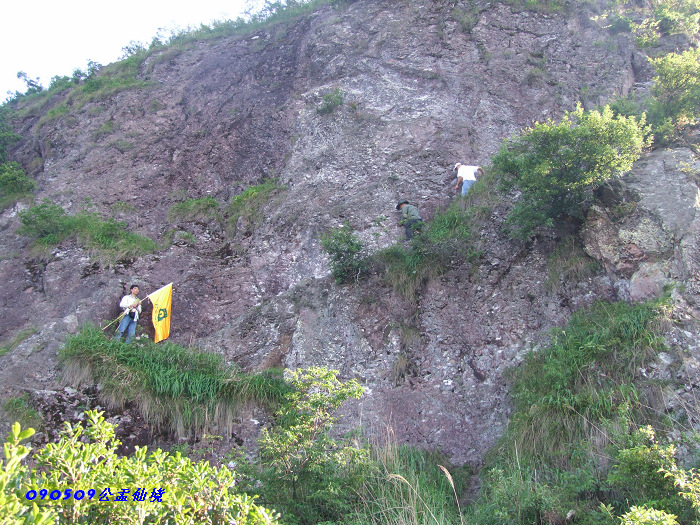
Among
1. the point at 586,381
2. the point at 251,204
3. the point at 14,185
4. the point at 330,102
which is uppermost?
the point at 14,185

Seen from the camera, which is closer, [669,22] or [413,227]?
[413,227]

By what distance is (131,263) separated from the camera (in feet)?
36.1

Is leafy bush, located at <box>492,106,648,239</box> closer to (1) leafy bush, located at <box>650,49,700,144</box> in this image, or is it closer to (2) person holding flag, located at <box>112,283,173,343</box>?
(1) leafy bush, located at <box>650,49,700,144</box>

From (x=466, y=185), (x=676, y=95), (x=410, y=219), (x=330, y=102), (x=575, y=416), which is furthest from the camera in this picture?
(x=330, y=102)

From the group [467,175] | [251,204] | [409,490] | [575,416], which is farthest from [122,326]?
[575,416]

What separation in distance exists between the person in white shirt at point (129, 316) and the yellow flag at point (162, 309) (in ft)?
0.97

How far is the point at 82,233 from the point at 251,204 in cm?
365

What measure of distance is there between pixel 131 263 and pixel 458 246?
665 centimetres

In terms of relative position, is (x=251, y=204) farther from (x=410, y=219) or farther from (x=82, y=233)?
(x=410, y=219)

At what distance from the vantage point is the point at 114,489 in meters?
3.07

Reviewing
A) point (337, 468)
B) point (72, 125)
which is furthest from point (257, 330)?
point (72, 125)

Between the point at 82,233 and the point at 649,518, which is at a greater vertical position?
the point at 82,233

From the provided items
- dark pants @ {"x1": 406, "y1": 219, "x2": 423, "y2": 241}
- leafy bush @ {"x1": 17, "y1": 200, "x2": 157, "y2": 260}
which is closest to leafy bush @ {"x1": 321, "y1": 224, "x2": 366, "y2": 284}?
dark pants @ {"x1": 406, "y1": 219, "x2": 423, "y2": 241}

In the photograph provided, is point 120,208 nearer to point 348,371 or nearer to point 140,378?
point 140,378
